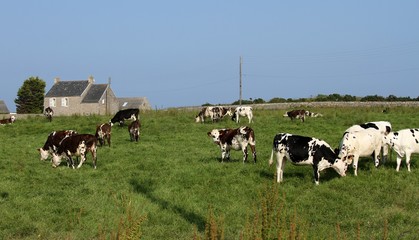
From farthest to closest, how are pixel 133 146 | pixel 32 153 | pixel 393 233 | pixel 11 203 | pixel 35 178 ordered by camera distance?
1. pixel 133 146
2. pixel 32 153
3. pixel 35 178
4. pixel 11 203
5. pixel 393 233

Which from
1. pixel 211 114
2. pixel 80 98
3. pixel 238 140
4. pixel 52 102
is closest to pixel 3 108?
pixel 52 102

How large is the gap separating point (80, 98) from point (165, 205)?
209 ft

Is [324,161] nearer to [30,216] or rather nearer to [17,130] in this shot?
[30,216]

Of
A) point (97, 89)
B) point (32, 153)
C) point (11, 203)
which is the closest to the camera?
point (11, 203)

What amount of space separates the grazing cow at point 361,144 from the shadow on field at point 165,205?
18.7 feet

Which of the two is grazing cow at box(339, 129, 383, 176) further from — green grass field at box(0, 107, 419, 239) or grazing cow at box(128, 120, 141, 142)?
grazing cow at box(128, 120, 141, 142)

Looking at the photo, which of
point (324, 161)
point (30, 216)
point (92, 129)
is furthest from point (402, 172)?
point (92, 129)

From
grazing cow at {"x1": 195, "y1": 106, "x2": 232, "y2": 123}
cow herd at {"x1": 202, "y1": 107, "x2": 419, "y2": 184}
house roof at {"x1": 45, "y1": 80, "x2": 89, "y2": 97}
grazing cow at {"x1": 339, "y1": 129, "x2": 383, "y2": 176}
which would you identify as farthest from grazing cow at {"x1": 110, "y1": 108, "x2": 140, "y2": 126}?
house roof at {"x1": 45, "y1": 80, "x2": 89, "y2": 97}

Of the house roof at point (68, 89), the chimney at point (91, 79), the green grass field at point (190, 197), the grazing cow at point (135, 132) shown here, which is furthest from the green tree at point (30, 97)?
the green grass field at point (190, 197)

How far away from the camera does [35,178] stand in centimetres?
1518

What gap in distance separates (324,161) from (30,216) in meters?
8.21

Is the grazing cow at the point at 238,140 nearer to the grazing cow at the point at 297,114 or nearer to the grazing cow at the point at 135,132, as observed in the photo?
the grazing cow at the point at 135,132

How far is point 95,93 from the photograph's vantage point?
236 feet

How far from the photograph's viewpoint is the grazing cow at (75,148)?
1752 centimetres
